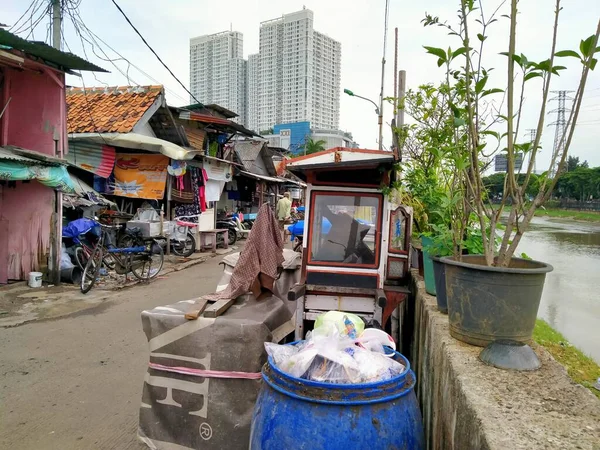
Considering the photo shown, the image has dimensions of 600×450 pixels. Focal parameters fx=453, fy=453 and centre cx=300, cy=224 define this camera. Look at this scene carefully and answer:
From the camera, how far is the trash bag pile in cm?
190

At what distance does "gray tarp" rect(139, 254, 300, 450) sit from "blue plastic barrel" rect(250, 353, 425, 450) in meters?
0.81

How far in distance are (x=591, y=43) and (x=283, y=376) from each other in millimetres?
2019

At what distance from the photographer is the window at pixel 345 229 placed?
412 cm

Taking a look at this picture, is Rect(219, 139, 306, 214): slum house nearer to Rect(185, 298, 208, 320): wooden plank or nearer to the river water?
the river water

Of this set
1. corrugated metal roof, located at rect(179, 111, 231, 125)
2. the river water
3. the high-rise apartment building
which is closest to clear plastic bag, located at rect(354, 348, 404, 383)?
the river water

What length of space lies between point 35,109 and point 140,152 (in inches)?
163

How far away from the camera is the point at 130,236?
1106 cm

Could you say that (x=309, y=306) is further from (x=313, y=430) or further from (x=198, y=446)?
(x=313, y=430)

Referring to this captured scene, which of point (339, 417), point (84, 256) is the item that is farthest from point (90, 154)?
point (339, 417)

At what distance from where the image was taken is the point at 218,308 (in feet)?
9.62

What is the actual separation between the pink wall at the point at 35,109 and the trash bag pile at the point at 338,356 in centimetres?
827

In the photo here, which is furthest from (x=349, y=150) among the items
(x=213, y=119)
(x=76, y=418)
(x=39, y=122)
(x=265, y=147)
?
(x=265, y=147)

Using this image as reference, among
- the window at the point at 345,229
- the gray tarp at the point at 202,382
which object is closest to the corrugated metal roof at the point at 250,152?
the window at the point at 345,229

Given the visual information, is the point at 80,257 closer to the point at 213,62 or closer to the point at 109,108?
the point at 109,108
